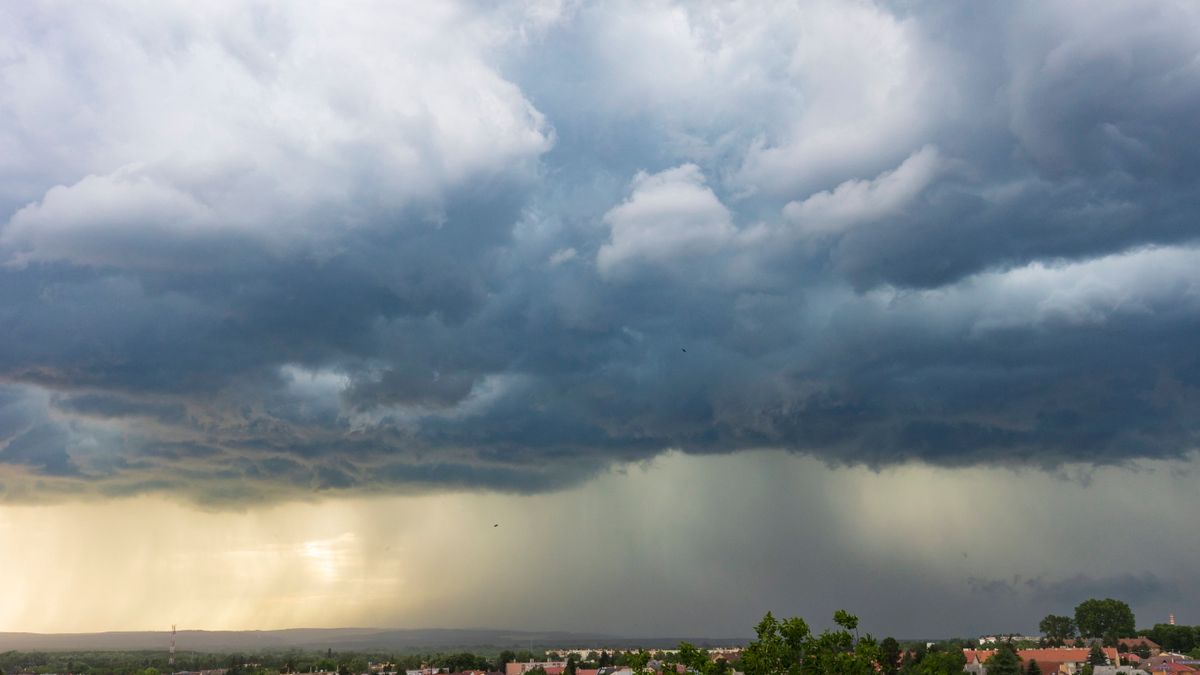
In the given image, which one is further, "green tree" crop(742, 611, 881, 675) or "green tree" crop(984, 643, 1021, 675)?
"green tree" crop(984, 643, 1021, 675)

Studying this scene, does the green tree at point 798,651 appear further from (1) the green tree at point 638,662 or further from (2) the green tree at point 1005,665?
(2) the green tree at point 1005,665

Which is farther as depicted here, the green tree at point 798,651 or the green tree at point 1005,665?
the green tree at point 1005,665

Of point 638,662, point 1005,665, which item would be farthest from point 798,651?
point 1005,665

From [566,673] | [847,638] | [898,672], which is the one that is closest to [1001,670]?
[898,672]

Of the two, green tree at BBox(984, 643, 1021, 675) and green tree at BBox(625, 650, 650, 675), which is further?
green tree at BBox(984, 643, 1021, 675)

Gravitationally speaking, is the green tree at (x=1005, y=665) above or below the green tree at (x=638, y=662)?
below

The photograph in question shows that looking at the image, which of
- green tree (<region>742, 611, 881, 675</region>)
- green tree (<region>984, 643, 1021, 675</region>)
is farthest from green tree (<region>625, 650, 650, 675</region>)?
green tree (<region>984, 643, 1021, 675</region>)

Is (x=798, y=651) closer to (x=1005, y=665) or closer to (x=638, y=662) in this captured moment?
(x=638, y=662)

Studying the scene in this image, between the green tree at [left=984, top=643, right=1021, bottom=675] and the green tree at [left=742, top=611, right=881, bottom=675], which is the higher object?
the green tree at [left=742, top=611, right=881, bottom=675]

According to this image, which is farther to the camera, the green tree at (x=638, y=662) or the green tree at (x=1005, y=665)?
the green tree at (x=1005, y=665)

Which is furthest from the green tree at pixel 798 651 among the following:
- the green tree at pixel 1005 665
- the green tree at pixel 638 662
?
the green tree at pixel 1005 665

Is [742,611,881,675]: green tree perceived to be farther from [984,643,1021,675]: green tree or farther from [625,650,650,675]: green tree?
[984,643,1021,675]: green tree

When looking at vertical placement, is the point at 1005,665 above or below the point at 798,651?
below

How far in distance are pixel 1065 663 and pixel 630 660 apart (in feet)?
562
